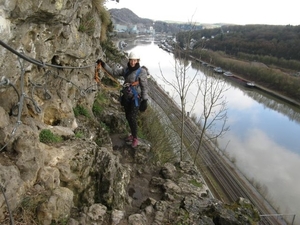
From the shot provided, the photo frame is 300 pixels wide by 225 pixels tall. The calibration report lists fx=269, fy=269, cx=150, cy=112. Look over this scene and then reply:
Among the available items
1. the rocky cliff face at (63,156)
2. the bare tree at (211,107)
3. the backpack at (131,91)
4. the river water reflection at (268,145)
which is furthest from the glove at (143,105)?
the river water reflection at (268,145)

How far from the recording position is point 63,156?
463cm

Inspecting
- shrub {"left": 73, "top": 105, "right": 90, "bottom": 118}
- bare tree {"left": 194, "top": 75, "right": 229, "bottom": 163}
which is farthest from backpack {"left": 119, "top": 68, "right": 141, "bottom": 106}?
bare tree {"left": 194, "top": 75, "right": 229, "bottom": 163}

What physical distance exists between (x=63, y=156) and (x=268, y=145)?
87.3 ft

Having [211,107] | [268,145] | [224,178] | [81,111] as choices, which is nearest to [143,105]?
[81,111]

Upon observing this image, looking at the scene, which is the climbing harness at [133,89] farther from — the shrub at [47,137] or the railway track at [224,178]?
the railway track at [224,178]

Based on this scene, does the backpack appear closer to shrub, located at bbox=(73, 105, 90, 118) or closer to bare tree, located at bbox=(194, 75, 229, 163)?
shrub, located at bbox=(73, 105, 90, 118)

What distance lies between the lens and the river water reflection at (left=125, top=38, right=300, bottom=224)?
20781mm

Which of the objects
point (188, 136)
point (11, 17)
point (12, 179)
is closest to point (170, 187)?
point (12, 179)

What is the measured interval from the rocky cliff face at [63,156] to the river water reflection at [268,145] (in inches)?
272

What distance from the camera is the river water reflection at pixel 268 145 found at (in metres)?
20.8

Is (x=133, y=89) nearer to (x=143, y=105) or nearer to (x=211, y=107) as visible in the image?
(x=143, y=105)

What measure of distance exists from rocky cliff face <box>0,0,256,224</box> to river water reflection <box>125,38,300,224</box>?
6.90m

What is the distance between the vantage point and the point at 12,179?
11.2 feet

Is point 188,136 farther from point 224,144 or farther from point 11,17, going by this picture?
point 11,17
